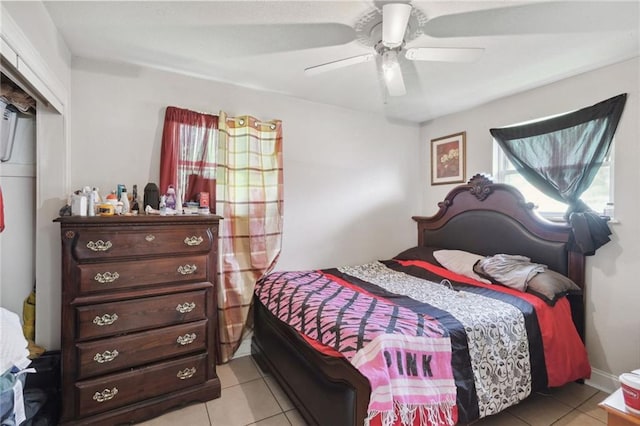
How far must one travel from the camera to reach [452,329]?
62.5 inches

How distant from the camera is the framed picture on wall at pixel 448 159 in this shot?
323cm

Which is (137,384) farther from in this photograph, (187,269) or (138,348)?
(187,269)

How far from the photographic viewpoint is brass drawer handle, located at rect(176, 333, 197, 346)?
6.27ft

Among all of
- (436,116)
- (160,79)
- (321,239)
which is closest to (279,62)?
(160,79)

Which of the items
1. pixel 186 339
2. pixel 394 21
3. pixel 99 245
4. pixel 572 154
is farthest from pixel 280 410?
pixel 572 154

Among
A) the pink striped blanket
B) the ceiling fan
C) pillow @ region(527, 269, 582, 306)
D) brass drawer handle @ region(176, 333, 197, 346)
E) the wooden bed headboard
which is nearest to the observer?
the pink striped blanket

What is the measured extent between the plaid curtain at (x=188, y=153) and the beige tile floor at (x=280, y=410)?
1.47 meters

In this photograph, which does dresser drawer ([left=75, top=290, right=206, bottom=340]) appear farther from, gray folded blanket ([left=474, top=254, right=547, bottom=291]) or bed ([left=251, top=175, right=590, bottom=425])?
gray folded blanket ([left=474, top=254, right=547, bottom=291])

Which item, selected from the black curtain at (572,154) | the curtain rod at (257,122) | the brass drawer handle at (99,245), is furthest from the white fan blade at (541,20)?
the brass drawer handle at (99,245)

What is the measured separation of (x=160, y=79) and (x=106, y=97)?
1.37 feet

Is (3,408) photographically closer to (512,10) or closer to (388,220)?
(512,10)

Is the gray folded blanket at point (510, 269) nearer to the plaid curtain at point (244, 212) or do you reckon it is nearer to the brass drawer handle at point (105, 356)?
the plaid curtain at point (244, 212)

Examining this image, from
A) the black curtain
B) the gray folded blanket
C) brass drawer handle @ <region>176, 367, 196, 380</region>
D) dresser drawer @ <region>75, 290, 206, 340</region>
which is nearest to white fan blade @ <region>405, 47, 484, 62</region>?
the black curtain

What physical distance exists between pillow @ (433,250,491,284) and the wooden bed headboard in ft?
0.63
